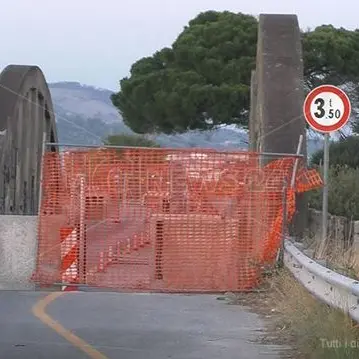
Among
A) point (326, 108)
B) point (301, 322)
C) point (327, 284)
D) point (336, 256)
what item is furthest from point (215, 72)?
point (327, 284)

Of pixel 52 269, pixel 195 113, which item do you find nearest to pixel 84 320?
pixel 52 269

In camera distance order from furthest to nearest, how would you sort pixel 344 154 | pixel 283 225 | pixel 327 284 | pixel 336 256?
pixel 344 154
pixel 283 225
pixel 336 256
pixel 327 284

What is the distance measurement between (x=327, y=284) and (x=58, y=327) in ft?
10.1

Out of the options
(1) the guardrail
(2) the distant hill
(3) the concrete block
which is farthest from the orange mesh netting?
(2) the distant hill

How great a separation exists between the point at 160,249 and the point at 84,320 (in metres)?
3.23

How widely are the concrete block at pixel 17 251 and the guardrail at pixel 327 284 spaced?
156 inches

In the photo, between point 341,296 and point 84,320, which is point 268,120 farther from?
point 341,296

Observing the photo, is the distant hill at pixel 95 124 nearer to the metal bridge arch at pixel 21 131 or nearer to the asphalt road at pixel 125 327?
the metal bridge arch at pixel 21 131

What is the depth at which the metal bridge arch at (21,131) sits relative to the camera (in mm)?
23016

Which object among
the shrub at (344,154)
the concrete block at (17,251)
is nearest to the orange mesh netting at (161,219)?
the concrete block at (17,251)

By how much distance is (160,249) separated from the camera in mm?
14047

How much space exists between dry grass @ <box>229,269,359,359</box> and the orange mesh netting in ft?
2.93

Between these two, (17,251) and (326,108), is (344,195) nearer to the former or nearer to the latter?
(326,108)

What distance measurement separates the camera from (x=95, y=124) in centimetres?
7850
